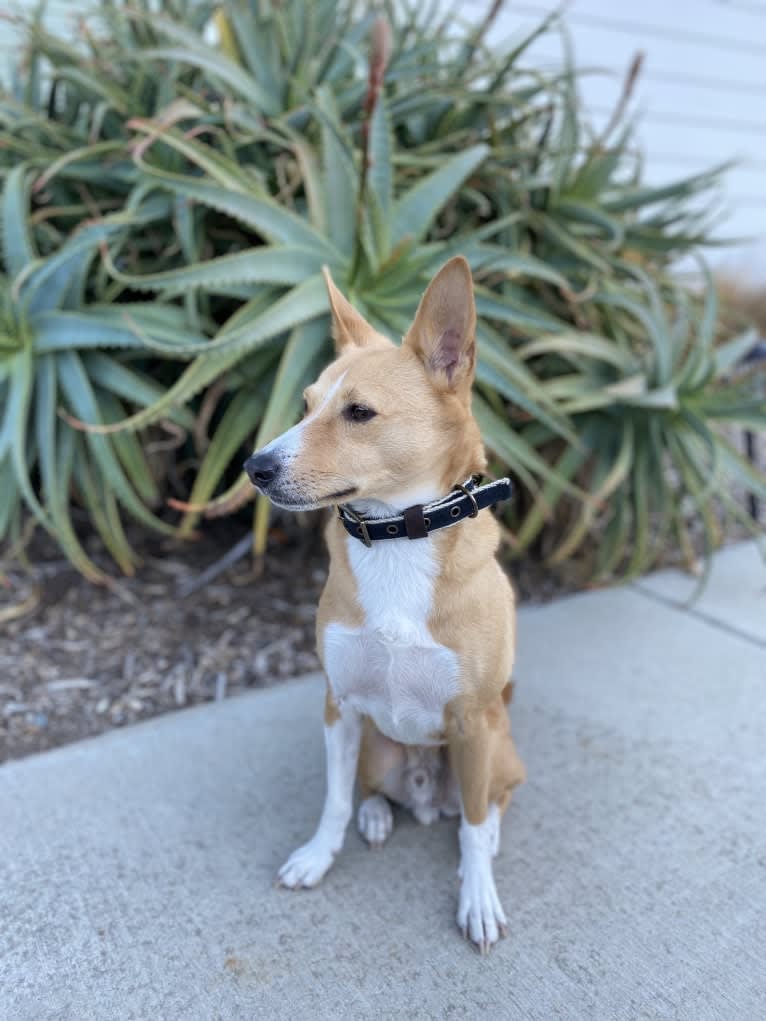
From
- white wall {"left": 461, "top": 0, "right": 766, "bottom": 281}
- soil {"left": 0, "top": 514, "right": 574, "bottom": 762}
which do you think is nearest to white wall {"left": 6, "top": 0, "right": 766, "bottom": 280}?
white wall {"left": 461, "top": 0, "right": 766, "bottom": 281}

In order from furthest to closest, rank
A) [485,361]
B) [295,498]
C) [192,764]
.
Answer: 1. [485,361]
2. [192,764]
3. [295,498]

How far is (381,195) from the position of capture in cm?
319

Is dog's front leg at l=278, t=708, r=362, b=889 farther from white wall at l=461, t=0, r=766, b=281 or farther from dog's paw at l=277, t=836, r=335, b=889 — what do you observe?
white wall at l=461, t=0, r=766, b=281

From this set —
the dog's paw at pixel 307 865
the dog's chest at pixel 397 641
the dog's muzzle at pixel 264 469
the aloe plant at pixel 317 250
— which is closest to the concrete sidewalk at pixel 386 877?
the dog's paw at pixel 307 865

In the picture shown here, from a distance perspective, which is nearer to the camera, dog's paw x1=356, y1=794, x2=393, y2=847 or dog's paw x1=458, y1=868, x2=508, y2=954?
dog's paw x1=458, y1=868, x2=508, y2=954

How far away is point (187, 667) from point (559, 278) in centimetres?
218

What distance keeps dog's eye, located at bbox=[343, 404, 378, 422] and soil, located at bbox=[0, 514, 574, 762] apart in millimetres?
1703

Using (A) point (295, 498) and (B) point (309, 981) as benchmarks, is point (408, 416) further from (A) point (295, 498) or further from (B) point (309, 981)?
(B) point (309, 981)

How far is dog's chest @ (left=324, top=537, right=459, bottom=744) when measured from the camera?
181 centimetres

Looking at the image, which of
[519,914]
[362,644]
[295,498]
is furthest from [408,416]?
[519,914]

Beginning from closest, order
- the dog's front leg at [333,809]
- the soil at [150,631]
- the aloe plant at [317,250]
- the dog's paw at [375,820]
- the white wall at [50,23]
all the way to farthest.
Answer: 1. the dog's front leg at [333,809]
2. the dog's paw at [375,820]
3. the soil at [150,631]
4. the aloe plant at [317,250]
5. the white wall at [50,23]

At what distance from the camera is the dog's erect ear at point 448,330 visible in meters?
1.64

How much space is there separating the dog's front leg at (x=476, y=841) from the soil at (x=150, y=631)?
1330 mm

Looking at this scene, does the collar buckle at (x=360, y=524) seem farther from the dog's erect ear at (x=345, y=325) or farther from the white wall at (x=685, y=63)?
the white wall at (x=685, y=63)
